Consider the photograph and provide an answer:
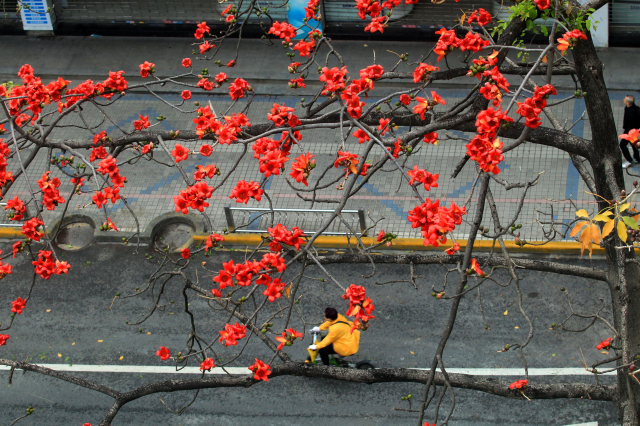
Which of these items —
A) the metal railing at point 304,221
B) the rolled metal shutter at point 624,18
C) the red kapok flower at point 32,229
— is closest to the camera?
the red kapok flower at point 32,229

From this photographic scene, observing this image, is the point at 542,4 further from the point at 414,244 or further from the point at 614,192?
the point at 414,244

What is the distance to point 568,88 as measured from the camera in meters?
14.6

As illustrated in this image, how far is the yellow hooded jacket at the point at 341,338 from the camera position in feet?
30.2

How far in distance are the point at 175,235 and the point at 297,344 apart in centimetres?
367

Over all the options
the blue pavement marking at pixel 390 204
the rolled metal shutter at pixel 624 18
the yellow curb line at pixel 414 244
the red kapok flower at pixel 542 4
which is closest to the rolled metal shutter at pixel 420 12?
the rolled metal shutter at pixel 624 18

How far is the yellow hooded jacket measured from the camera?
9211 millimetres

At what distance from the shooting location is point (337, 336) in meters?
9.27

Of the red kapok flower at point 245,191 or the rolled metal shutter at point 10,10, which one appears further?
the rolled metal shutter at point 10,10

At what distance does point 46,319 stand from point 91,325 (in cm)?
85

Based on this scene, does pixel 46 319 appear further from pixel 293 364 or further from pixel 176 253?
pixel 293 364

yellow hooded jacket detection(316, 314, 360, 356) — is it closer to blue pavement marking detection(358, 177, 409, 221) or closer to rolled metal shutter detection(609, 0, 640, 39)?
blue pavement marking detection(358, 177, 409, 221)

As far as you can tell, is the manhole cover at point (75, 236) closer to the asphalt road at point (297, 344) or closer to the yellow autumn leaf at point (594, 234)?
the asphalt road at point (297, 344)

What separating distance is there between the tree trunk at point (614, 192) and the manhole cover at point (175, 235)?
8203 millimetres

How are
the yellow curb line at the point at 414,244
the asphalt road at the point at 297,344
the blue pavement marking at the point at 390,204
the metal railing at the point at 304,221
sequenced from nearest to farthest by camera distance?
1. the asphalt road at the point at 297,344
2. the yellow curb line at the point at 414,244
3. the metal railing at the point at 304,221
4. the blue pavement marking at the point at 390,204
